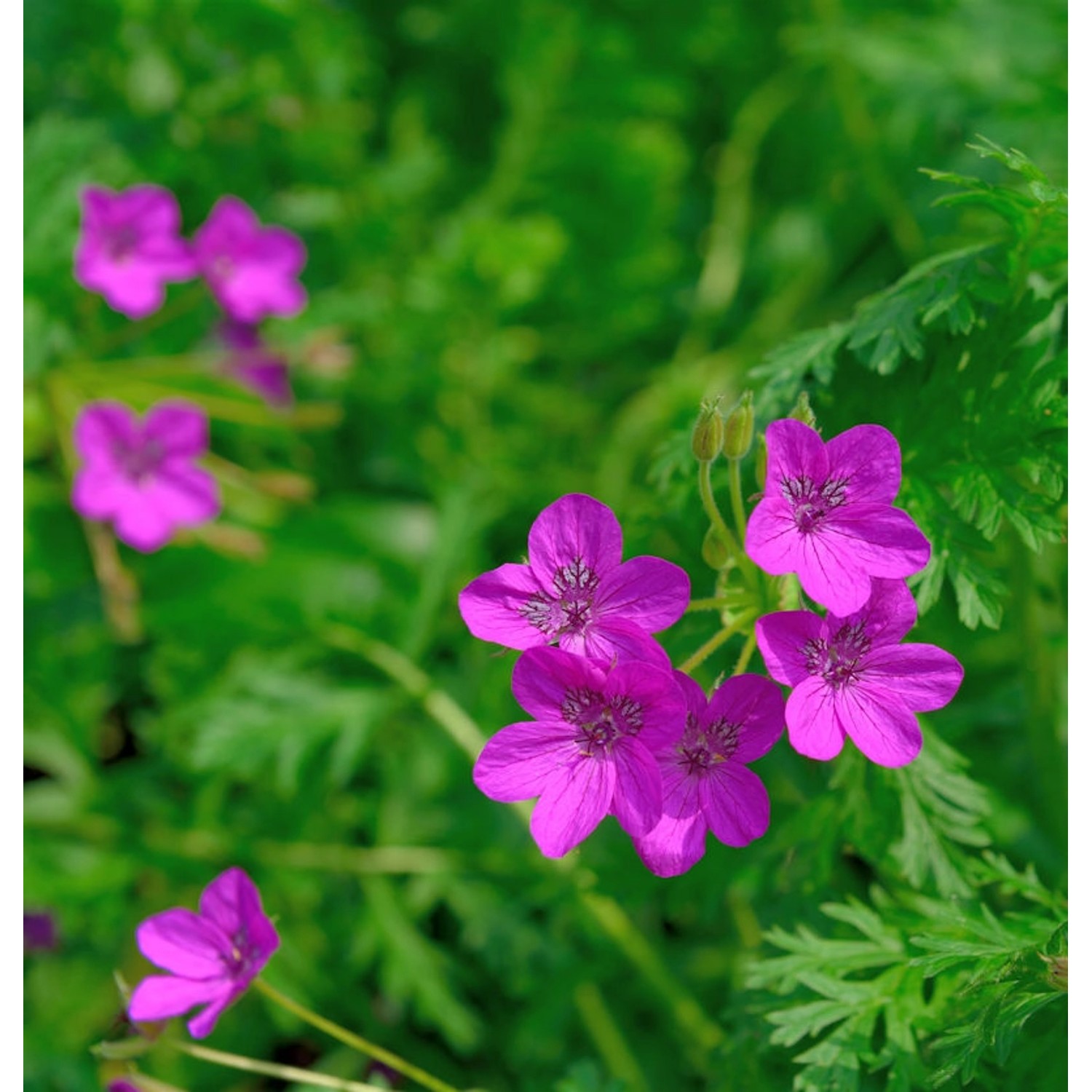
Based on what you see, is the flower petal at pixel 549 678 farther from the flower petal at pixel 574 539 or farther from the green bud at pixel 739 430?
the green bud at pixel 739 430

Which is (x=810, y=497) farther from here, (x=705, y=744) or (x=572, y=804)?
(x=572, y=804)

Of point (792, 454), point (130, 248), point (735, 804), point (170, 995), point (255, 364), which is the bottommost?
point (170, 995)

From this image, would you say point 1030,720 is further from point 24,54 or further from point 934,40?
point 24,54

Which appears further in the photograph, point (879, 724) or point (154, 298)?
point (154, 298)

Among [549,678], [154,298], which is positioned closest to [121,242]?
[154,298]

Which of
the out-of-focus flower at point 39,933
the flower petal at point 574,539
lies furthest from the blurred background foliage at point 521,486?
the flower petal at point 574,539

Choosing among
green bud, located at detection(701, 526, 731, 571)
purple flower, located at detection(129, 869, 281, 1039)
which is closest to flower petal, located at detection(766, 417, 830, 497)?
green bud, located at detection(701, 526, 731, 571)
